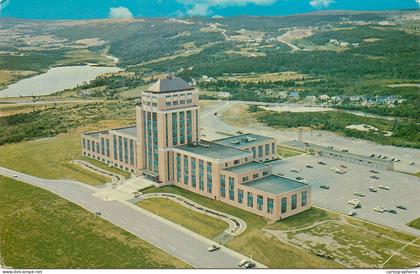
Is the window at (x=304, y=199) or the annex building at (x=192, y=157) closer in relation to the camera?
the annex building at (x=192, y=157)

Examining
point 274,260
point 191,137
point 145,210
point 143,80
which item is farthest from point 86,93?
point 274,260

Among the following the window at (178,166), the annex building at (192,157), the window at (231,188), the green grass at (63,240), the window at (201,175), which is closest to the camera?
the green grass at (63,240)

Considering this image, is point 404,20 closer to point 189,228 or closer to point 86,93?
point 86,93

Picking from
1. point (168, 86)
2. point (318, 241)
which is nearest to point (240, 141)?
point (168, 86)

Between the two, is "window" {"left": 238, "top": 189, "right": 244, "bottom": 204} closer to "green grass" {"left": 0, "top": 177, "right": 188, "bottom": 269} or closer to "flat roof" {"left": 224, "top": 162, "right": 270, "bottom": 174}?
"flat roof" {"left": 224, "top": 162, "right": 270, "bottom": 174}

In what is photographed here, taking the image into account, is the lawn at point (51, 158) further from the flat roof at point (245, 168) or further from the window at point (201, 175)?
the flat roof at point (245, 168)

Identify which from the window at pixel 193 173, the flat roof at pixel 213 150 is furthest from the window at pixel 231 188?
the window at pixel 193 173

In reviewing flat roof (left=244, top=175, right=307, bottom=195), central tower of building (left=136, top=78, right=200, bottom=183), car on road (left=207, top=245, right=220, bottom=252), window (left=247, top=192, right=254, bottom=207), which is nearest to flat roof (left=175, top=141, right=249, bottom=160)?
central tower of building (left=136, top=78, right=200, bottom=183)

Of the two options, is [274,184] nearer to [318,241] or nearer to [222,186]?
[222,186]
